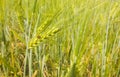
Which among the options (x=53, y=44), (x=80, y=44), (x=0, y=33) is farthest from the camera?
(x=53, y=44)

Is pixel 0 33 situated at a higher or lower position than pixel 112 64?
higher

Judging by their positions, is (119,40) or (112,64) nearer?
(112,64)

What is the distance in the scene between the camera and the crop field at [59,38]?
47 centimetres

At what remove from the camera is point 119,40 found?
2.91 feet

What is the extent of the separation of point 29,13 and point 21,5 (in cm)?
7

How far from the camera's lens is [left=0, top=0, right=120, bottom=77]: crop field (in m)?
0.47

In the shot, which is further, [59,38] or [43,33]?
[59,38]

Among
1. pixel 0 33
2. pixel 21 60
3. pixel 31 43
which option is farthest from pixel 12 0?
pixel 31 43

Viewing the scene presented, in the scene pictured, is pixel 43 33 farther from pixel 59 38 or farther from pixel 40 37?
pixel 59 38

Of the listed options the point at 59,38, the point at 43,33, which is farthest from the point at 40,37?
the point at 59,38

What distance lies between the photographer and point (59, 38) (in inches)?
30.7

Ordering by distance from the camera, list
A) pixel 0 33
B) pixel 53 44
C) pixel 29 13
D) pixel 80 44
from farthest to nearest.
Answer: pixel 53 44 → pixel 0 33 → pixel 29 13 → pixel 80 44

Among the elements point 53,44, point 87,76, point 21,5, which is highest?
point 21,5

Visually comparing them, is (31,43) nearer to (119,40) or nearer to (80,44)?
(80,44)
